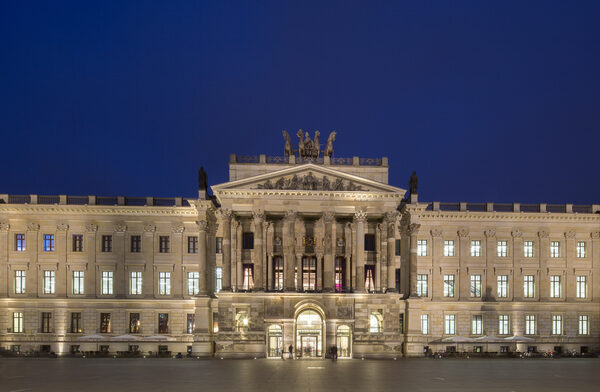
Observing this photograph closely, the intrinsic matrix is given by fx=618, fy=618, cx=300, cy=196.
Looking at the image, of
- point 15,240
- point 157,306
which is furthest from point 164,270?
point 15,240

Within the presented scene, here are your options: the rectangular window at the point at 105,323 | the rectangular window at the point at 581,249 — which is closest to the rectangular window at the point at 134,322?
the rectangular window at the point at 105,323

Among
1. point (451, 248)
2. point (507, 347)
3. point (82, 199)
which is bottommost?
point (507, 347)

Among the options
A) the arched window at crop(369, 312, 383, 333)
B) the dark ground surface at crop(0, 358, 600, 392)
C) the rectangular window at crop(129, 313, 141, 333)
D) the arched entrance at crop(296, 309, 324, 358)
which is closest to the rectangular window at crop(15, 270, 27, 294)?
the rectangular window at crop(129, 313, 141, 333)

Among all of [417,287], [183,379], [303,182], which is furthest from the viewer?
[417,287]

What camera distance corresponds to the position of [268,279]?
7800 centimetres

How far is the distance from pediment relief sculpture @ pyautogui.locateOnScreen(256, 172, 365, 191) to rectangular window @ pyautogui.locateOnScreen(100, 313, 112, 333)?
2732cm

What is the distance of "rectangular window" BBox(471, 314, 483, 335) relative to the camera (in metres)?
83.6

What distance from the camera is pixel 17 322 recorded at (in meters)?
81.6

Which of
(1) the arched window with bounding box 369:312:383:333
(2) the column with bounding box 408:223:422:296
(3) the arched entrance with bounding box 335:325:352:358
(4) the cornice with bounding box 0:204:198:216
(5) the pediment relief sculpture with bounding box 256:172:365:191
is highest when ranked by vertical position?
(5) the pediment relief sculpture with bounding box 256:172:365:191

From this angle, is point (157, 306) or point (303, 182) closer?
point (303, 182)

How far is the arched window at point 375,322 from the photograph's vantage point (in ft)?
251

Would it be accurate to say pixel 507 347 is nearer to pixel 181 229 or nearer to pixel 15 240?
pixel 181 229

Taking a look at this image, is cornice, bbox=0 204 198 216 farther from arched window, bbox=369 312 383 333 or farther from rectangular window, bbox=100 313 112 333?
arched window, bbox=369 312 383 333

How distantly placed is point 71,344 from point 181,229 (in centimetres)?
2060
